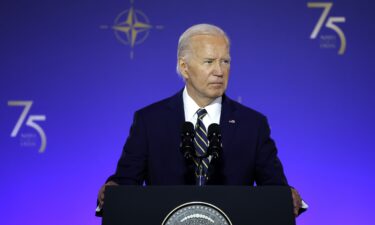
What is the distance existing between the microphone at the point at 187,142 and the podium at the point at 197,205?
0.16 meters

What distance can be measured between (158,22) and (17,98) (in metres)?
0.93

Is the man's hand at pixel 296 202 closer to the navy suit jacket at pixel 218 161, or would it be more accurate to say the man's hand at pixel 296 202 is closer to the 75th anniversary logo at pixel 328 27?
the navy suit jacket at pixel 218 161

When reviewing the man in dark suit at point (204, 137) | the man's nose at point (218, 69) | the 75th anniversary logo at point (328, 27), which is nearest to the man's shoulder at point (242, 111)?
the man in dark suit at point (204, 137)

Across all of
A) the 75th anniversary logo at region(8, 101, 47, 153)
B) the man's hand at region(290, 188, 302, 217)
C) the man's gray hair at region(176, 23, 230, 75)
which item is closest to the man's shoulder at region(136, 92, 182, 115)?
the man's gray hair at region(176, 23, 230, 75)

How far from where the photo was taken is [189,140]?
1431 mm

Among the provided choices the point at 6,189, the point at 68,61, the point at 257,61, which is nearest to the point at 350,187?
the point at 257,61

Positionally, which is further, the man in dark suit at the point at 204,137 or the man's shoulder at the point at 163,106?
the man's shoulder at the point at 163,106

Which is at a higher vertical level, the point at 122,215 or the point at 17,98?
the point at 17,98

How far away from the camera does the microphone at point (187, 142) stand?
1.42 m

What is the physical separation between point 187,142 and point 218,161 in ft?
1.47

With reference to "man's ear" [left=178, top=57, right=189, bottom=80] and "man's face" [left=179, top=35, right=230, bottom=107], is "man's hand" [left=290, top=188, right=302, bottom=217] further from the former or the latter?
"man's ear" [left=178, top=57, right=189, bottom=80]

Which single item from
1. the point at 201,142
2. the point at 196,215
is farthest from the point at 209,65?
the point at 196,215

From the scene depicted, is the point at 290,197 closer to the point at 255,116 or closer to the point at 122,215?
the point at 122,215

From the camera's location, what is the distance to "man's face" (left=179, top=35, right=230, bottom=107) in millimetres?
1850
